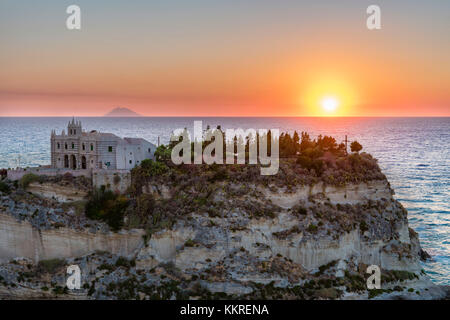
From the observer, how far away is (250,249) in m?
50.3

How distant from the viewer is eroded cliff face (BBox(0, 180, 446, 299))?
48531mm

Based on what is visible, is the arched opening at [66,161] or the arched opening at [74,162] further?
the arched opening at [66,161]

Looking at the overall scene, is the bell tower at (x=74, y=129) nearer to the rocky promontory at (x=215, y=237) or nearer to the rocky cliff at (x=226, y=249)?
the rocky promontory at (x=215, y=237)

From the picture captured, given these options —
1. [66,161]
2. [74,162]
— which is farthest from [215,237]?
[66,161]

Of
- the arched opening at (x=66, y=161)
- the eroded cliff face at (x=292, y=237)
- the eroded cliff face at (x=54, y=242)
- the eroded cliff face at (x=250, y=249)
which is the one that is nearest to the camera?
the eroded cliff face at (x=250, y=249)

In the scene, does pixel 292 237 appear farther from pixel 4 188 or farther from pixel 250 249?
pixel 4 188

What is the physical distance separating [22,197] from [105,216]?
972 centimetres

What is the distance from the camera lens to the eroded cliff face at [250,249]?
4853 centimetres

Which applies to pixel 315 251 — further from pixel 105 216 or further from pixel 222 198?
pixel 105 216

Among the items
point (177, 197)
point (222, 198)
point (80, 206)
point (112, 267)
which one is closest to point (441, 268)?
point (222, 198)

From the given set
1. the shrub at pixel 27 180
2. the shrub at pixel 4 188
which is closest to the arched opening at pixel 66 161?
the shrub at pixel 27 180

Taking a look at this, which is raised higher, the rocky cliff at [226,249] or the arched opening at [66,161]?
the arched opening at [66,161]

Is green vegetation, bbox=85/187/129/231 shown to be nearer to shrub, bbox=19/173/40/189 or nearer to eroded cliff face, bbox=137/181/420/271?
eroded cliff face, bbox=137/181/420/271

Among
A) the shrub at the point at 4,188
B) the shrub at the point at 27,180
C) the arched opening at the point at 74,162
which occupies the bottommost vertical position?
the shrub at the point at 4,188
